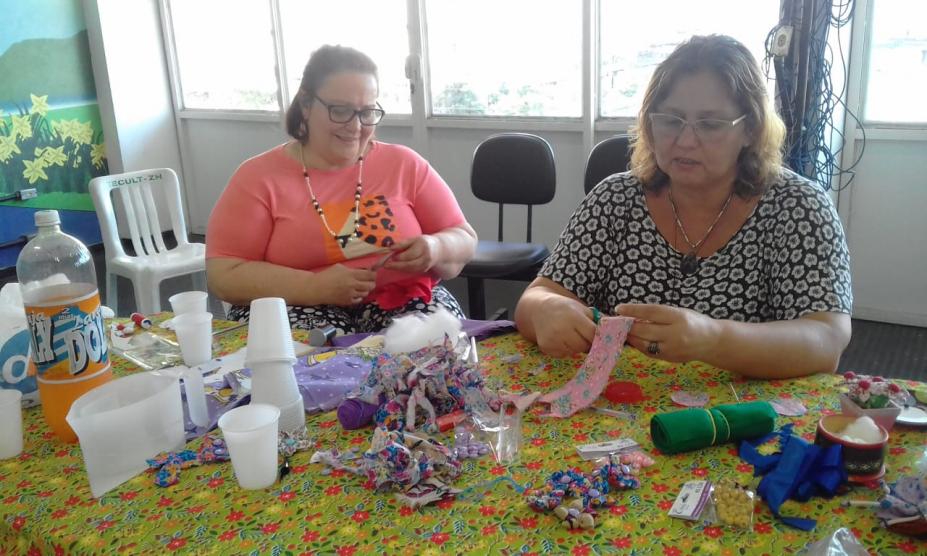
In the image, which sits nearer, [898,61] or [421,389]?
[421,389]

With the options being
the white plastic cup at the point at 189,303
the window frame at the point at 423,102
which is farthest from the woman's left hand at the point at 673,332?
the window frame at the point at 423,102

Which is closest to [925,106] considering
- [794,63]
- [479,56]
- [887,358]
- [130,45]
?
[794,63]

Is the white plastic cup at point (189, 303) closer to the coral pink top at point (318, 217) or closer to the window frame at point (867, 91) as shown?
the coral pink top at point (318, 217)

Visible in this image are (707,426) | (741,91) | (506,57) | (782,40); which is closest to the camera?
(707,426)

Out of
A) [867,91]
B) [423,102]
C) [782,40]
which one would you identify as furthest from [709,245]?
[423,102]

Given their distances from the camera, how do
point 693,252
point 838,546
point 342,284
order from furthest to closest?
point 342,284 < point 693,252 < point 838,546

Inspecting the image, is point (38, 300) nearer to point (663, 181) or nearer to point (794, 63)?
point (663, 181)

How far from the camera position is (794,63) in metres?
3.41

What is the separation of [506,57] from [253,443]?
155 inches

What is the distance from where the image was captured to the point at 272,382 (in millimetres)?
1197

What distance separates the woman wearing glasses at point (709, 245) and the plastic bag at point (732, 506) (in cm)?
37

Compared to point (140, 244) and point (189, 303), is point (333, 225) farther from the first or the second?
point (140, 244)

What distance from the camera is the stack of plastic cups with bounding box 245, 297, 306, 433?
46.6 inches

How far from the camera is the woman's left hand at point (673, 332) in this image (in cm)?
127
